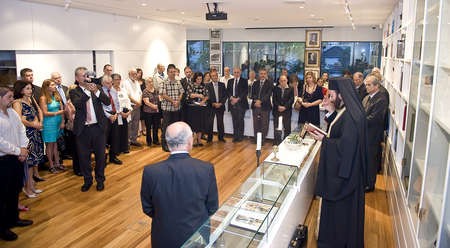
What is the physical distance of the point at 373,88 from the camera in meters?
5.02

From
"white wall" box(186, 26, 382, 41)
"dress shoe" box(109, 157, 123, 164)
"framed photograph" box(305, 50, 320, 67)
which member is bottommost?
"dress shoe" box(109, 157, 123, 164)

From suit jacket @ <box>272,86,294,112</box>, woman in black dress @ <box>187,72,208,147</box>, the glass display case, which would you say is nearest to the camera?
the glass display case

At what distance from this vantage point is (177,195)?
225 centimetres

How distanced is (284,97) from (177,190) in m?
5.60

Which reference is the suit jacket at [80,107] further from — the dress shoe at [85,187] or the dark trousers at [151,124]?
the dark trousers at [151,124]

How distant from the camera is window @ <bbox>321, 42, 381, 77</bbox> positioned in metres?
13.6

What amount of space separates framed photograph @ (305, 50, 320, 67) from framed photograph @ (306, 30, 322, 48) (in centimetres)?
23

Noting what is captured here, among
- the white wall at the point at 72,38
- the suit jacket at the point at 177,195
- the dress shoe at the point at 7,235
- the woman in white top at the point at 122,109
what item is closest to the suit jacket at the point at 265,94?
the woman in white top at the point at 122,109

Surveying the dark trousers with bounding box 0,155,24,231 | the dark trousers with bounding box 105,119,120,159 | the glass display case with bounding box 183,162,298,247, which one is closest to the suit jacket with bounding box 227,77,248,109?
the dark trousers with bounding box 105,119,120,159

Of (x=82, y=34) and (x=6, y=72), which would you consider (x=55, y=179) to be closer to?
(x=6, y=72)

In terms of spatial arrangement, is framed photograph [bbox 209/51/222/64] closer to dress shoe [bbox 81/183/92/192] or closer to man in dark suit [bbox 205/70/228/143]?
man in dark suit [bbox 205/70/228/143]

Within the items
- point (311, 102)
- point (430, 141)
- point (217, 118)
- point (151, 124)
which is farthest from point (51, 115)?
point (430, 141)

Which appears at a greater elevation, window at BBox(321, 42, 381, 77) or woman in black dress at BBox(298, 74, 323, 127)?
window at BBox(321, 42, 381, 77)

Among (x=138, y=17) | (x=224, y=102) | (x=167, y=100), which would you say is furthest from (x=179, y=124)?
(x=138, y=17)
